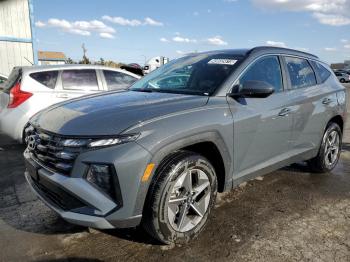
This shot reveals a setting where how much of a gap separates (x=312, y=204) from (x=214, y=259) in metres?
1.70

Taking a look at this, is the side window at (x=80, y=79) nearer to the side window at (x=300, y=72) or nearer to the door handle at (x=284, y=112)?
the side window at (x=300, y=72)

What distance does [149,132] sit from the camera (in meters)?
2.50

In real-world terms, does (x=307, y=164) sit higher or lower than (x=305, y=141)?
lower

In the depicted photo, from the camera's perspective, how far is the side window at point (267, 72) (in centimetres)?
350

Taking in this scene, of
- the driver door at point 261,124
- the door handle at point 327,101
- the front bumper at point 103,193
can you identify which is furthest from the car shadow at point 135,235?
the door handle at point 327,101

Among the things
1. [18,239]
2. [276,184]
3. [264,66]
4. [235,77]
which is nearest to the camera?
[18,239]

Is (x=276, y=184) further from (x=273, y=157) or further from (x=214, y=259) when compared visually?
(x=214, y=259)

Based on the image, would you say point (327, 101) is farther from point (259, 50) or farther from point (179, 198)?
point (179, 198)

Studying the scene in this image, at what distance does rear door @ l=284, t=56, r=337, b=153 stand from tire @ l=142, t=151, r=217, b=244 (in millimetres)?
1511

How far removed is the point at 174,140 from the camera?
Result: 2.63 meters

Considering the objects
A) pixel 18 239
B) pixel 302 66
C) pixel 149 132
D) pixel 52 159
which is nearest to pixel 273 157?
pixel 302 66

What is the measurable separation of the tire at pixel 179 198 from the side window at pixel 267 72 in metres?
1.10

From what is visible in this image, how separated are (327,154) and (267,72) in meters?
1.87

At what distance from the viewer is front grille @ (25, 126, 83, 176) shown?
8.15ft
